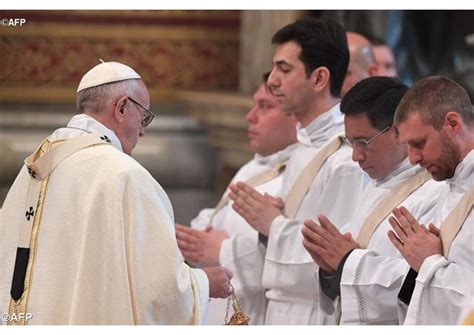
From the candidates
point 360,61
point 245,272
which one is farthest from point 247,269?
point 360,61

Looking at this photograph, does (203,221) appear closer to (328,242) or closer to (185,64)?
(328,242)

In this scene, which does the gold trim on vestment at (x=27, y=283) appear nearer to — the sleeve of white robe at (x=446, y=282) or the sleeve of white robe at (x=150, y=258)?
the sleeve of white robe at (x=150, y=258)

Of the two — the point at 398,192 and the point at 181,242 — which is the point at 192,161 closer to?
the point at 181,242

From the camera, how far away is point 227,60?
34.8 ft

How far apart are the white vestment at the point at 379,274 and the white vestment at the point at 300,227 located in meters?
0.47

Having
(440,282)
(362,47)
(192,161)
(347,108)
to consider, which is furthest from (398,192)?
(192,161)

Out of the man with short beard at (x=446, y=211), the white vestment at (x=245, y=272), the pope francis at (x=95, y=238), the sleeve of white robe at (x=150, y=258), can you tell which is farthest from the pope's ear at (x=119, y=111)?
the white vestment at (x=245, y=272)

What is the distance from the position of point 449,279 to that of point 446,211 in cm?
33

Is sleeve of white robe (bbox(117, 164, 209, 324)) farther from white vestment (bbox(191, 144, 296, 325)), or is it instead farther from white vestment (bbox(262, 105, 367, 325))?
white vestment (bbox(191, 144, 296, 325))

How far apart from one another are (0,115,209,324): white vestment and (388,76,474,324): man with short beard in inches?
31.0

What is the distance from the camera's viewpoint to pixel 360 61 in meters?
6.97

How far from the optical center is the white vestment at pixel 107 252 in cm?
473

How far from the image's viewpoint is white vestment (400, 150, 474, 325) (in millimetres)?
4633

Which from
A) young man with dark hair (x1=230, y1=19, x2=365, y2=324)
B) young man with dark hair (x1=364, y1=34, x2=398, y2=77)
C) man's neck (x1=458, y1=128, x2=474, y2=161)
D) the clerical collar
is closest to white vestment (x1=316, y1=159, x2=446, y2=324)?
man's neck (x1=458, y1=128, x2=474, y2=161)
